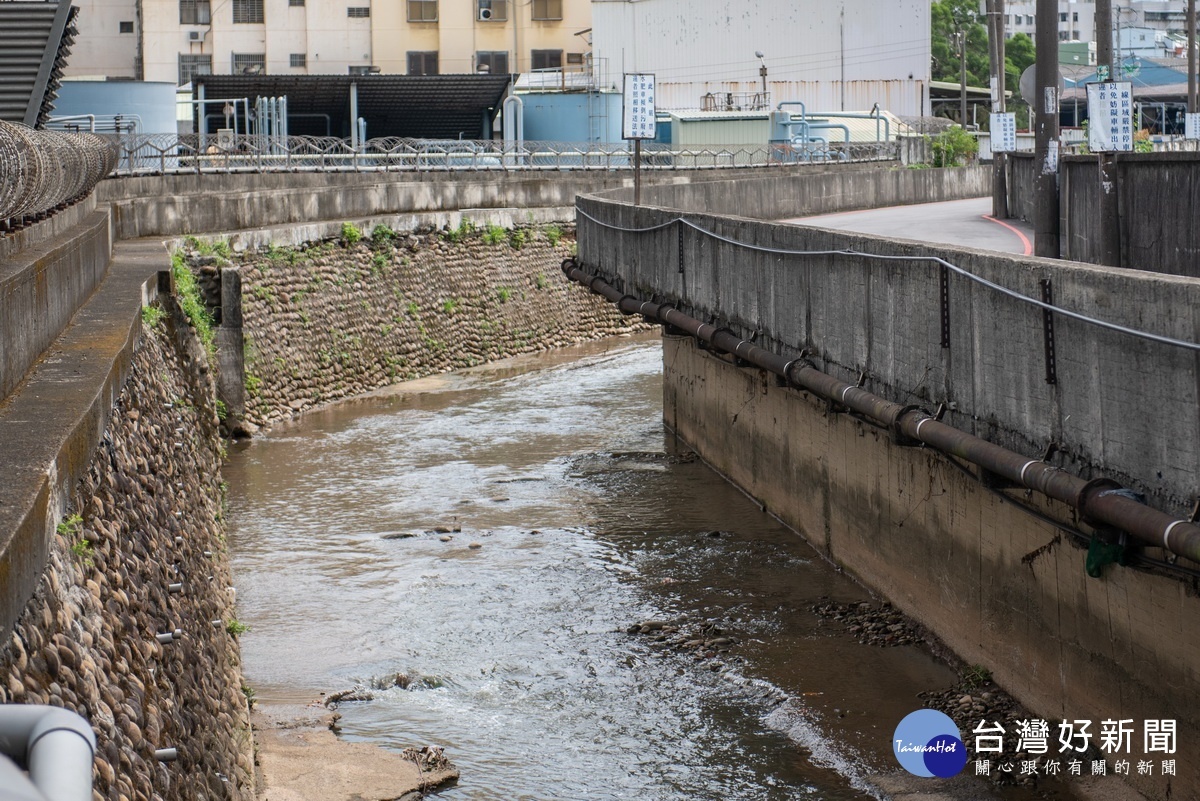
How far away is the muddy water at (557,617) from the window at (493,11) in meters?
35.5

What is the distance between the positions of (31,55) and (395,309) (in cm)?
709

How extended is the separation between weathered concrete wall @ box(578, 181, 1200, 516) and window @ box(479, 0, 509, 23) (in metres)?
39.5

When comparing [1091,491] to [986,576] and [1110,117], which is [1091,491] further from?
[1110,117]

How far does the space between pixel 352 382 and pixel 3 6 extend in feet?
26.9

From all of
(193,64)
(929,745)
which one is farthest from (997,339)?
(193,64)

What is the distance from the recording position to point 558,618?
481 inches

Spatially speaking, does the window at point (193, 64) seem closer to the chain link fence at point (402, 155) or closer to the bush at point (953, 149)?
the chain link fence at point (402, 155)

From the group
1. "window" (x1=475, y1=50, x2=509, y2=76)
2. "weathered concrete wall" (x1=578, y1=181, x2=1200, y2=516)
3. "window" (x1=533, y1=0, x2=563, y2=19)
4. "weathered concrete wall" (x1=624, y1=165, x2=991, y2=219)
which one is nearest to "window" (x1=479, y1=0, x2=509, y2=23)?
"window" (x1=475, y1=50, x2=509, y2=76)

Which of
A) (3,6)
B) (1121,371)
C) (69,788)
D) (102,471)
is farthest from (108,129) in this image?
(69,788)

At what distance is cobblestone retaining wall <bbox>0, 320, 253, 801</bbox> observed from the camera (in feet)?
17.2

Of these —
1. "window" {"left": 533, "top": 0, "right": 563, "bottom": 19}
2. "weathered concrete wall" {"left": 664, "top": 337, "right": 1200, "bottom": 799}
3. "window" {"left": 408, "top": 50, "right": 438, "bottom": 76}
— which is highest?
"window" {"left": 533, "top": 0, "right": 563, "bottom": 19}

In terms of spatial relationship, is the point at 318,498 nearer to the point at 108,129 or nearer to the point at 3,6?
the point at 3,6

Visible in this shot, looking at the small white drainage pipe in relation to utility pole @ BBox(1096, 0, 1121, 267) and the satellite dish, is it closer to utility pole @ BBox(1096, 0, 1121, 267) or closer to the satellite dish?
utility pole @ BBox(1096, 0, 1121, 267)

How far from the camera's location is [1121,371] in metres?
7.60
